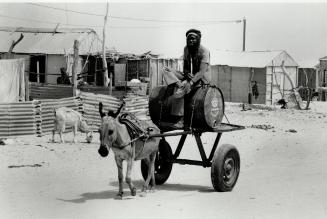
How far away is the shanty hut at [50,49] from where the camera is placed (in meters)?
34.8

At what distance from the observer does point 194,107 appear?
10609mm

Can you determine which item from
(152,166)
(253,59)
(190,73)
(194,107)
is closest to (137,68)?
(253,59)

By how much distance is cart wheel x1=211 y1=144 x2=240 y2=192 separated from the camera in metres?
10.4

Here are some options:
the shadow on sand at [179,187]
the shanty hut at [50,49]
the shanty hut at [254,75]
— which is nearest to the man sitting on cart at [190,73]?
the shadow on sand at [179,187]

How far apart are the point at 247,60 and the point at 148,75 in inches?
378

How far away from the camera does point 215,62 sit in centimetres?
4500

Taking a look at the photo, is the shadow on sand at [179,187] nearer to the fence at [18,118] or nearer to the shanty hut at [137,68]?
the fence at [18,118]

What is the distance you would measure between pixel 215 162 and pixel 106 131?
241 cm

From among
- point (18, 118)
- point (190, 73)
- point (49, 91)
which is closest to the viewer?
point (190, 73)

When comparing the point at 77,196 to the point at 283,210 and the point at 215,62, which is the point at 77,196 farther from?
the point at 215,62

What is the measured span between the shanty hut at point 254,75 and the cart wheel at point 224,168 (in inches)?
1184

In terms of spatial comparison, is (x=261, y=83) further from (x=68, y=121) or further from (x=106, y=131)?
(x=106, y=131)

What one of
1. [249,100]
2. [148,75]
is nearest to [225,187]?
[148,75]

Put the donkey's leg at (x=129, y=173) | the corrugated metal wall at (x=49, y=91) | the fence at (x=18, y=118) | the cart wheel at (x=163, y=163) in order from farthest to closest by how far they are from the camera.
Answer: the corrugated metal wall at (x=49, y=91)
the fence at (x=18, y=118)
the cart wheel at (x=163, y=163)
the donkey's leg at (x=129, y=173)
